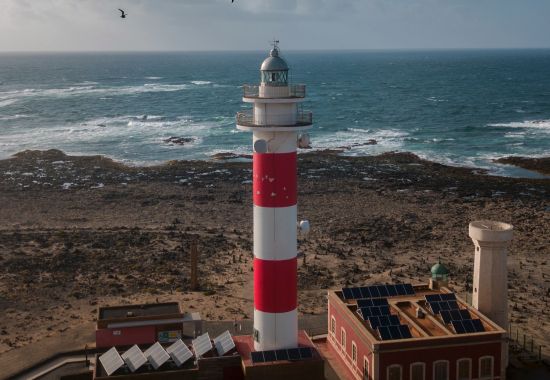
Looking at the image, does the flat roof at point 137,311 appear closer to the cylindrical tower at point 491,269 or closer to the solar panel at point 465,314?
the solar panel at point 465,314

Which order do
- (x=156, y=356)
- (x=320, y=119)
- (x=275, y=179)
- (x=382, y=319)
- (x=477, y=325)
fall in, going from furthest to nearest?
(x=320, y=119) < (x=382, y=319) < (x=477, y=325) < (x=156, y=356) < (x=275, y=179)

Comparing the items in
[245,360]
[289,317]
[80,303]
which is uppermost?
[289,317]

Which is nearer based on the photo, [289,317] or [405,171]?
[289,317]

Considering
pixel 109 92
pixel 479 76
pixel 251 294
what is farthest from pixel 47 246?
pixel 479 76

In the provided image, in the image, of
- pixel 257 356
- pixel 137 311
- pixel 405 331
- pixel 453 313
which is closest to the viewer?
pixel 257 356

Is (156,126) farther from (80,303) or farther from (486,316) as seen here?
(486,316)

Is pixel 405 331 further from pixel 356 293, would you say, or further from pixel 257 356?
pixel 257 356

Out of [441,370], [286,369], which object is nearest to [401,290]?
[441,370]
